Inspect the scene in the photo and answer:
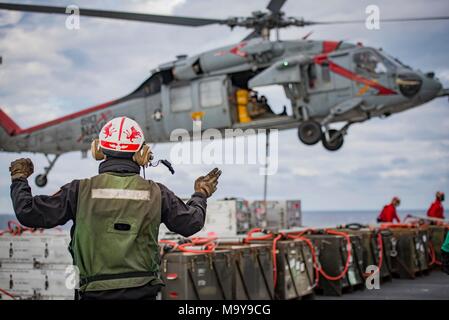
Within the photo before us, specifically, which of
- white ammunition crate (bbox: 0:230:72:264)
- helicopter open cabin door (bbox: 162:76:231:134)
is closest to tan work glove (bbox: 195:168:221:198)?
white ammunition crate (bbox: 0:230:72:264)

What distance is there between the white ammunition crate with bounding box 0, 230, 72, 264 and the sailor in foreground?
4.98 m

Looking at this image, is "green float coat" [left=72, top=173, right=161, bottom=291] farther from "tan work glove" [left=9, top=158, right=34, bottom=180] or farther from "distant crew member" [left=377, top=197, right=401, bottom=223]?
"distant crew member" [left=377, top=197, right=401, bottom=223]

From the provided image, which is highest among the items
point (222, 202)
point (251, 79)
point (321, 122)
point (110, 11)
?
point (110, 11)

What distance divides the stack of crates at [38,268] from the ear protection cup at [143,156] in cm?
483

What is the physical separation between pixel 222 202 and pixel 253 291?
563 cm

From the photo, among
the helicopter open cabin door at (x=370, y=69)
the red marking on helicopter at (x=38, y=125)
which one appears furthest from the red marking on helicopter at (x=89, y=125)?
the helicopter open cabin door at (x=370, y=69)

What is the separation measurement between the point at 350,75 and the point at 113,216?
12050 mm

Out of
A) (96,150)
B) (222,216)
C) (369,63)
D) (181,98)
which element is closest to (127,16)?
(181,98)

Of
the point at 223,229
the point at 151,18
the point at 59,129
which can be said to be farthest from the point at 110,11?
the point at 59,129

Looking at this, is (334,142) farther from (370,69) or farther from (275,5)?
(275,5)

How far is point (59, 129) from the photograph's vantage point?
17.8 meters

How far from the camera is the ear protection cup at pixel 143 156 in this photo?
10.7ft

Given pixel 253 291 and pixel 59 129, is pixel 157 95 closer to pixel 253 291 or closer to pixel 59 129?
pixel 59 129

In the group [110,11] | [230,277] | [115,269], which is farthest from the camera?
[110,11]
